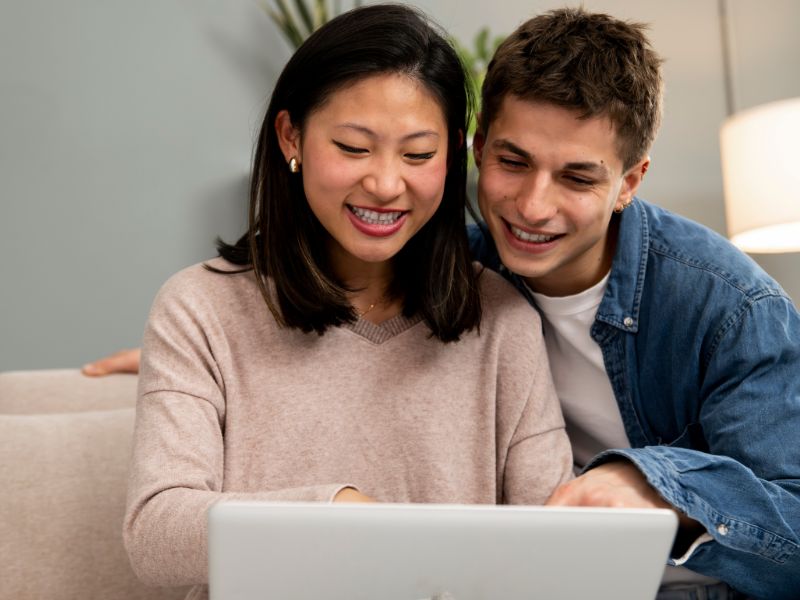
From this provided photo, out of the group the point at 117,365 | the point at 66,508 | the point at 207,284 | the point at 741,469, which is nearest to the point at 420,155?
the point at 207,284

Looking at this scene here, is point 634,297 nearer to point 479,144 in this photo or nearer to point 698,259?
point 698,259

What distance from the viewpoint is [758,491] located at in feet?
3.94

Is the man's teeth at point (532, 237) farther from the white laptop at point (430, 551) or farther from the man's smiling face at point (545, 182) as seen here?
the white laptop at point (430, 551)

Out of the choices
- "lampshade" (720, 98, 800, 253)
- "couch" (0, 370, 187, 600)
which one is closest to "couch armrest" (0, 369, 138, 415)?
"couch" (0, 370, 187, 600)

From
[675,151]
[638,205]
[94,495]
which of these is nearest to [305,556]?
[94,495]

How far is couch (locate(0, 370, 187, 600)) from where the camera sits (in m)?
1.39

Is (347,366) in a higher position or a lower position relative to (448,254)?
lower

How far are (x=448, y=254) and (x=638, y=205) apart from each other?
0.35m

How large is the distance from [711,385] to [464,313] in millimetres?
383

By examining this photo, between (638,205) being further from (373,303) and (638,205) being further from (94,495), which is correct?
(94,495)

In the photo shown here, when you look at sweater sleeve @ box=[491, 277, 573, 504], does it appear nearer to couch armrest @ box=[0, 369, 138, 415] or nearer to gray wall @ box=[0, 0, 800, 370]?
couch armrest @ box=[0, 369, 138, 415]

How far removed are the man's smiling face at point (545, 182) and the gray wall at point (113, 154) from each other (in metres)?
1.59

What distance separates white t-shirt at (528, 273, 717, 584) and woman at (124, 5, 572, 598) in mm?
81

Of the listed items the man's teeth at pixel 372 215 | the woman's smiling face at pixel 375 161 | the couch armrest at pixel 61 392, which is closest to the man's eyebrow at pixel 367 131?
the woman's smiling face at pixel 375 161
